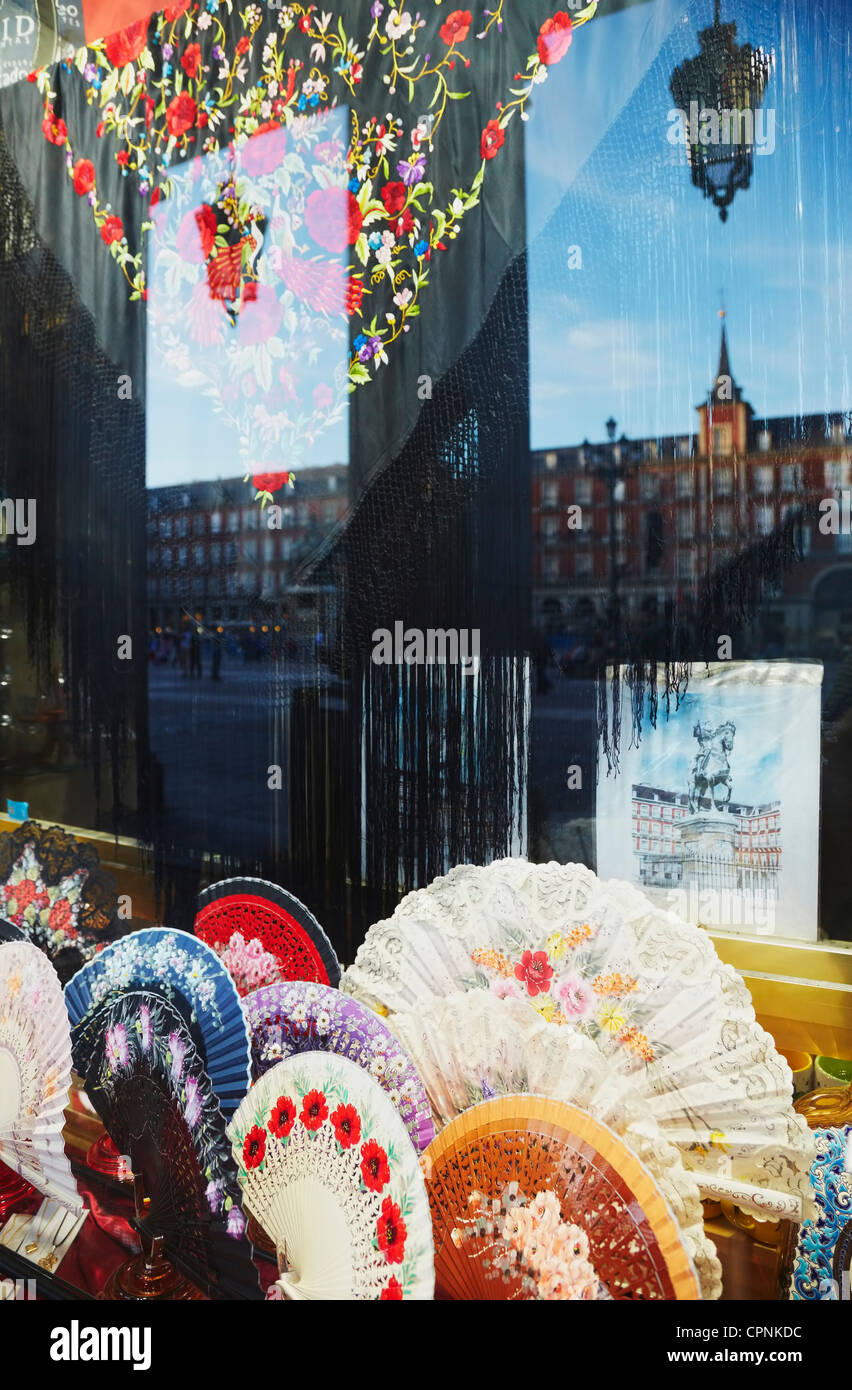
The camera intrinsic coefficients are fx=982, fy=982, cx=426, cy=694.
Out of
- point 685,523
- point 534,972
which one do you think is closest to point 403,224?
point 685,523

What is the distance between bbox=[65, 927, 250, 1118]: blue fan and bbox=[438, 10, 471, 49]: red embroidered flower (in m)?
1.74

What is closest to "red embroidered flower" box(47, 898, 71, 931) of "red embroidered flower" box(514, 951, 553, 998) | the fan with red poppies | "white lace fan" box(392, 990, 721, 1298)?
the fan with red poppies

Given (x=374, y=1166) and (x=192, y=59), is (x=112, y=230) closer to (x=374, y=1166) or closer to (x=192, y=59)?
(x=192, y=59)

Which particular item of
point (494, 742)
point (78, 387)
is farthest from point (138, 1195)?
point (78, 387)

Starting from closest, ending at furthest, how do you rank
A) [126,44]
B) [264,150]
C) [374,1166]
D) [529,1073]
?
[529,1073] < [374,1166] < [264,150] < [126,44]

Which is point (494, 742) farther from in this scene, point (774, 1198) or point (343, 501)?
point (774, 1198)

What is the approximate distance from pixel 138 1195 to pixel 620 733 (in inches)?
55.4

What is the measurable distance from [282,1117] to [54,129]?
218 cm

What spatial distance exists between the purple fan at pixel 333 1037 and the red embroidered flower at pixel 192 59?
1.84m

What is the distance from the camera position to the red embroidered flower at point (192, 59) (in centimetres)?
199

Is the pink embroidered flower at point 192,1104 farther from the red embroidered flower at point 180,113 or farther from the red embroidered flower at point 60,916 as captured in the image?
the red embroidered flower at point 180,113

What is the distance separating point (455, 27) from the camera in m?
1.66

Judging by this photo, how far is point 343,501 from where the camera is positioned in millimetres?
1823
